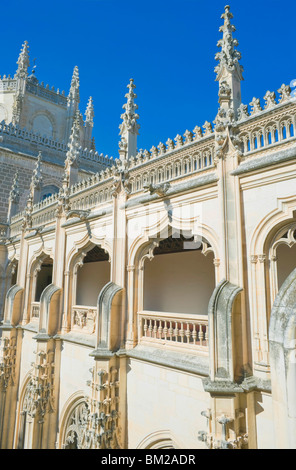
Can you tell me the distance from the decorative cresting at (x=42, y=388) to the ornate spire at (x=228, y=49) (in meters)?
10.2

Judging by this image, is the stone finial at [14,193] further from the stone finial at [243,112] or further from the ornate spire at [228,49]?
the stone finial at [243,112]

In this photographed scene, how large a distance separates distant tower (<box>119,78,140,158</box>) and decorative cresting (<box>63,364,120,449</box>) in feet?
21.2

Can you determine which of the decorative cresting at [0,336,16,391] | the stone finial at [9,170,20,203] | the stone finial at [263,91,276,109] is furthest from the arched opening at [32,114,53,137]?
the stone finial at [263,91,276,109]

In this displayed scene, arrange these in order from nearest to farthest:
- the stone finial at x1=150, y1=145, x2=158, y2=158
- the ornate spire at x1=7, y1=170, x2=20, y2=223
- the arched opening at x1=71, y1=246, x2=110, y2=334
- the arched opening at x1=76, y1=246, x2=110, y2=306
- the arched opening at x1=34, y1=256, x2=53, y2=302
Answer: the stone finial at x1=150, y1=145, x2=158, y2=158
the arched opening at x1=71, y1=246, x2=110, y2=334
the arched opening at x1=76, y1=246, x2=110, y2=306
the ornate spire at x1=7, y1=170, x2=20, y2=223
the arched opening at x1=34, y1=256, x2=53, y2=302

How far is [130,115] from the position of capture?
1015 cm

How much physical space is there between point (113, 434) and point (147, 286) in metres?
6.38

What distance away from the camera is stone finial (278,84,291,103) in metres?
6.24

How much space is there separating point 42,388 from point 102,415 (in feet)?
12.6

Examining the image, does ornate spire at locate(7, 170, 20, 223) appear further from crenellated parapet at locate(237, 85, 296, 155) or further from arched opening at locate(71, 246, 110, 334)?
crenellated parapet at locate(237, 85, 296, 155)

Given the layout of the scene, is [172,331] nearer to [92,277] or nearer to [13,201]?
[92,277]

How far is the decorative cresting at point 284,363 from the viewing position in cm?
419
